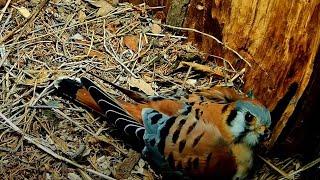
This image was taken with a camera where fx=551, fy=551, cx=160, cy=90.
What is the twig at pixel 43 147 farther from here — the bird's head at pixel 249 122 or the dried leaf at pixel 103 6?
the dried leaf at pixel 103 6

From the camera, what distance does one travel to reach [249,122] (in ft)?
7.91

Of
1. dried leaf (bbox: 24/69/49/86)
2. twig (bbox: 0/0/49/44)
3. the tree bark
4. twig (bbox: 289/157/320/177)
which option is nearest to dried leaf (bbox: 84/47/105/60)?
dried leaf (bbox: 24/69/49/86)

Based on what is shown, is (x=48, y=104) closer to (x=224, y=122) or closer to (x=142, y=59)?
(x=142, y=59)

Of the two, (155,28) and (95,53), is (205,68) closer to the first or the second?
(155,28)

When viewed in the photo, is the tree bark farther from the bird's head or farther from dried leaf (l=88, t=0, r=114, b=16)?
dried leaf (l=88, t=0, r=114, b=16)

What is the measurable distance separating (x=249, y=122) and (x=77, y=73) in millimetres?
972

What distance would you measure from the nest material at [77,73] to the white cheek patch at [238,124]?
27 cm

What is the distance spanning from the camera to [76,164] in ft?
8.18

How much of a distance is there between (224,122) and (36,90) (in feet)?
3.18

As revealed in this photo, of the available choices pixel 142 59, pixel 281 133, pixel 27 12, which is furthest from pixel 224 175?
pixel 27 12

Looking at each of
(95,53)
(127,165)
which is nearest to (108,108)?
(127,165)

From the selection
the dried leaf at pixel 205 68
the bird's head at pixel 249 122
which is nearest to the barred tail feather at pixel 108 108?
the bird's head at pixel 249 122

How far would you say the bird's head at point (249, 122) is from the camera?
7.82ft

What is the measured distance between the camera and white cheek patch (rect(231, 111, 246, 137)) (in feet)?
7.98
